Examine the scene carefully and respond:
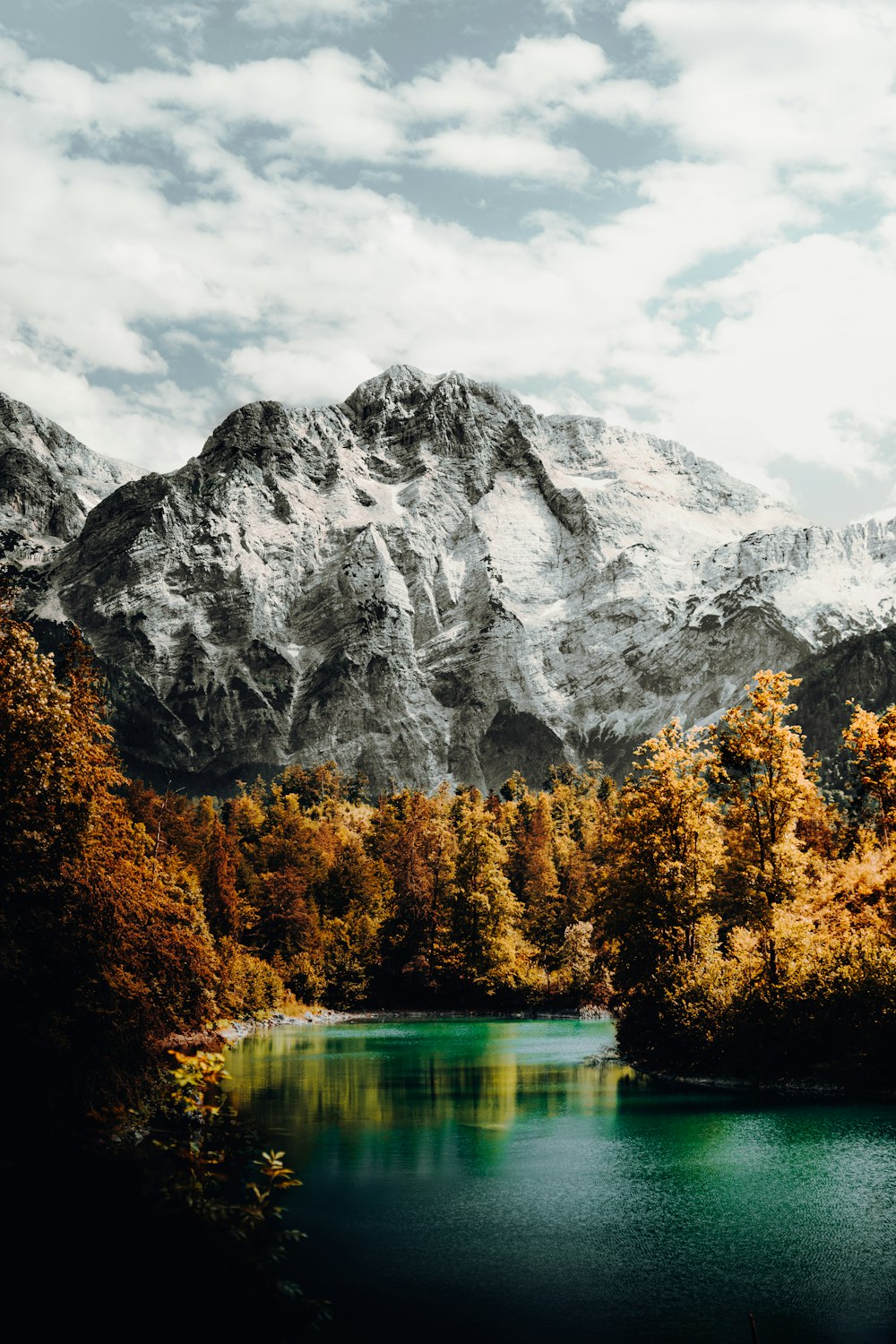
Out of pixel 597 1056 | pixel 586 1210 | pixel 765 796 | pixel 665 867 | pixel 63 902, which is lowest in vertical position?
pixel 597 1056

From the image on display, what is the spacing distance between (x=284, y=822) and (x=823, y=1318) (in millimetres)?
91682

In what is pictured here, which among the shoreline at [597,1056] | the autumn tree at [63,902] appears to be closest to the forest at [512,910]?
the autumn tree at [63,902]

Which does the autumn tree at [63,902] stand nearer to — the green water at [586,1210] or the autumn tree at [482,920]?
the green water at [586,1210]

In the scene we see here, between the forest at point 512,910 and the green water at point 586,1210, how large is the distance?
406cm

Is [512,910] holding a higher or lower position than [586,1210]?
higher

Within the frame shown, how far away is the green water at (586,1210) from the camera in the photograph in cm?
1883

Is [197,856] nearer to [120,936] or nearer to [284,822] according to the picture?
[284,822]

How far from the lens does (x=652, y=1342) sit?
17.5 metres

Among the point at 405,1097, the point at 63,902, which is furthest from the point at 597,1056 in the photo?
the point at 63,902

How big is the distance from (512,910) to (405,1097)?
50.7 meters

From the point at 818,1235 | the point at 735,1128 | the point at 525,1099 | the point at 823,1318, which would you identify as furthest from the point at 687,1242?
the point at 525,1099

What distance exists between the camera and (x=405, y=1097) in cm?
4309

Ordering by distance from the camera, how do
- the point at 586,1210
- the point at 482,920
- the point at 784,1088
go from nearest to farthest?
the point at 586,1210, the point at 784,1088, the point at 482,920

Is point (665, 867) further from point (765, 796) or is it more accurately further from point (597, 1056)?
point (597, 1056)
